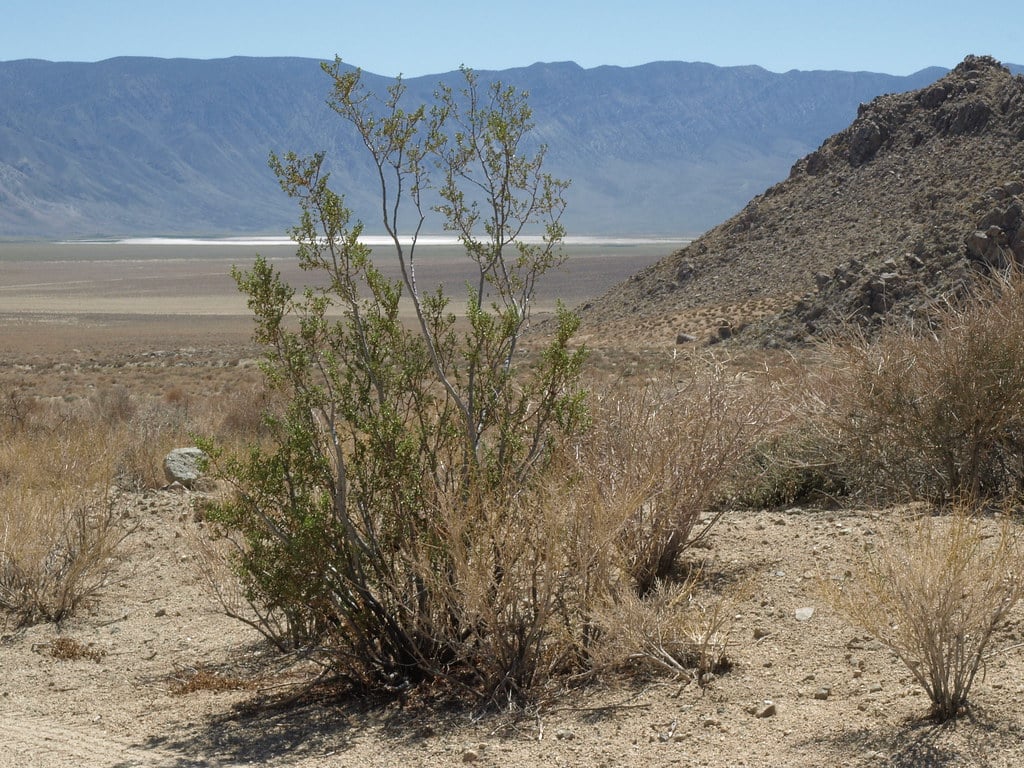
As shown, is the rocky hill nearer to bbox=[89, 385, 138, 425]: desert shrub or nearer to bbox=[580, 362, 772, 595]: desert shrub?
bbox=[89, 385, 138, 425]: desert shrub

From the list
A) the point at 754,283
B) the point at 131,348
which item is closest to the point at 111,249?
the point at 131,348

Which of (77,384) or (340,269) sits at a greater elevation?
(340,269)

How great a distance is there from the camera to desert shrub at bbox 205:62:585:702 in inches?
244

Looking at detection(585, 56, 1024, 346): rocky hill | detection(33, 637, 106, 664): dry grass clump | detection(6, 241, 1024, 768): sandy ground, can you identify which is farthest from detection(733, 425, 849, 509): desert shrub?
detection(585, 56, 1024, 346): rocky hill

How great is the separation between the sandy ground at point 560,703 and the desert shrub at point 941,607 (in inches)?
6.9

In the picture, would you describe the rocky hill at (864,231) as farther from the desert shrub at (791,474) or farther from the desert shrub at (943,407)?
the desert shrub at (943,407)

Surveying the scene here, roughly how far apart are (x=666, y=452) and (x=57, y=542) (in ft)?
15.8

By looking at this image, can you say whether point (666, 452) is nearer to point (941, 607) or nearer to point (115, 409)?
point (941, 607)

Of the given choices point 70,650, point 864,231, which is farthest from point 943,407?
point 864,231

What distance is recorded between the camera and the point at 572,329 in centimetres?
714

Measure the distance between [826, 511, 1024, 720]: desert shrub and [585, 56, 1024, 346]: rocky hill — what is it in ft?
74.8

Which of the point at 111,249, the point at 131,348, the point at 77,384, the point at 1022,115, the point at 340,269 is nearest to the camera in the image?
the point at 340,269

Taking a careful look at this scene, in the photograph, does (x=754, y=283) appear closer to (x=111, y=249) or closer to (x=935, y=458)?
(x=935, y=458)

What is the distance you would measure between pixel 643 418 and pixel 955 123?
1558 inches
